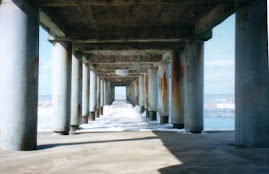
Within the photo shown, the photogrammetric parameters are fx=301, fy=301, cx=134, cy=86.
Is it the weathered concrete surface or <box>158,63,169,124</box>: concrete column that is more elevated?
<box>158,63,169,124</box>: concrete column

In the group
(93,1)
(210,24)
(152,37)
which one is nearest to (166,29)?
(152,37)

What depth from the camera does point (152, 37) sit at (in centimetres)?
1230

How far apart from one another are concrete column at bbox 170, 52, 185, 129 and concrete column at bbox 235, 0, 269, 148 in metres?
6.15

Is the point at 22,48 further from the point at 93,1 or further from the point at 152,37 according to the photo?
the point at 152,37

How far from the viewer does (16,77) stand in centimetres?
733

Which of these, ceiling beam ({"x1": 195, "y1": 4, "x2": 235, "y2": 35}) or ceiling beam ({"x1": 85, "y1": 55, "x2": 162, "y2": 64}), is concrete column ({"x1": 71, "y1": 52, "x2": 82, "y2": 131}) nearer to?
ceiling beam ({"x1": 85, "y1": 55, "x2": 162, "y2": 64})

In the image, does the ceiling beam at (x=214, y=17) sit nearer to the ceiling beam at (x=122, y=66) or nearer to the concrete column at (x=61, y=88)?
the concrete column at (x=61, y=88)

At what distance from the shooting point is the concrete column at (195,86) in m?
12.1

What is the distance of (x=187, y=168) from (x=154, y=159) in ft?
3.54

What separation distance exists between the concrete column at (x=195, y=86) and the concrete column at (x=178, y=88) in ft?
6.50

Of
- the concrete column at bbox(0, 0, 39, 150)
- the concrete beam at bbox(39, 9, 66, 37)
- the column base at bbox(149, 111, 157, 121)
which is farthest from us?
the column base at bbox(149, 111, 157, 121)

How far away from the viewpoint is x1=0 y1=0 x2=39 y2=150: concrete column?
23.9 ft

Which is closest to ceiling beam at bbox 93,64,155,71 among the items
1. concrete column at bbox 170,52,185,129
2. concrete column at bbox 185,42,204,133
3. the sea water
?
the sea water

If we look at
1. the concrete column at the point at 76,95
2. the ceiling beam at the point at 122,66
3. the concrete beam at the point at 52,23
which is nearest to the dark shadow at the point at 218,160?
the concrete beam at the point at 52,23
